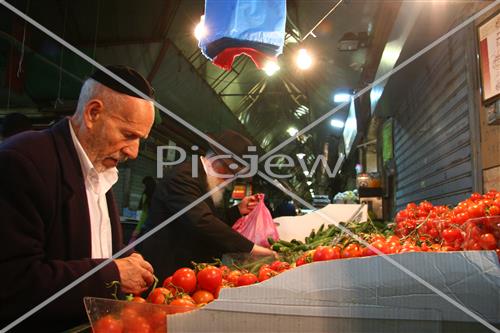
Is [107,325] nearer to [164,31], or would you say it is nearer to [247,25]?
[247,25]

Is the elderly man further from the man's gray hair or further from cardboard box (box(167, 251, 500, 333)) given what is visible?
cardboard box (box(167, 251, 500, 333))

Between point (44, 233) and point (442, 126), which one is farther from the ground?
point (442, 126)

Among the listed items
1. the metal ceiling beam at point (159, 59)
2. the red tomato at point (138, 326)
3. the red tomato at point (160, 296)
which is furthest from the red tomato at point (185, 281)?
the metal ceiling beam at point (159, 59)

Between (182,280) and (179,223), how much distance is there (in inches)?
66.9

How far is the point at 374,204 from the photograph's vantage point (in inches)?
405

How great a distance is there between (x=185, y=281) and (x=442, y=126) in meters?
4.88

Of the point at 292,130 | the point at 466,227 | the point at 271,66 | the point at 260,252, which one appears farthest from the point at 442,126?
the point at 292,130

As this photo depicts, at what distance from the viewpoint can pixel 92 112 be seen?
6.52 ft

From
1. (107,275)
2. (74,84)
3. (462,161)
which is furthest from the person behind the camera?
(74,84)

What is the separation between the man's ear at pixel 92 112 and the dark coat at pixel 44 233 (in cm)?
14

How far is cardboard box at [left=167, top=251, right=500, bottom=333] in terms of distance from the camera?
1161mm

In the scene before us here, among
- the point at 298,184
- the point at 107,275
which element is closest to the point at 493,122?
the point at 107,275

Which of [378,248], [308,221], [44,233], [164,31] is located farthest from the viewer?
[164,31]

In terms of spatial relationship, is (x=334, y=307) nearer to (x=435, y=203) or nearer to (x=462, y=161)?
(x=462, y=161)
